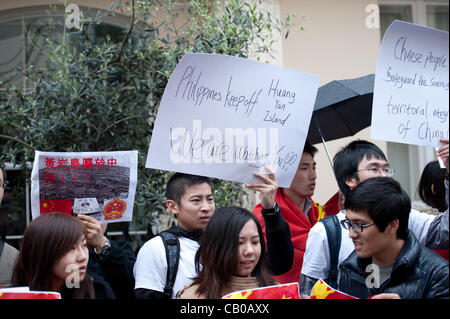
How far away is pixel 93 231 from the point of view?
2.78 m

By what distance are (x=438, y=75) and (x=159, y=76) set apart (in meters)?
2.24

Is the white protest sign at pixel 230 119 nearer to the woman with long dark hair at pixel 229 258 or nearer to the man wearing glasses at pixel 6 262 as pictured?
the woman with long dark hair at pixel 229 258

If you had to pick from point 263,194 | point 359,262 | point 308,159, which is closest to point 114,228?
point 308,159

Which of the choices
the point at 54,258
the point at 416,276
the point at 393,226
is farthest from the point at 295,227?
the point at 54,258

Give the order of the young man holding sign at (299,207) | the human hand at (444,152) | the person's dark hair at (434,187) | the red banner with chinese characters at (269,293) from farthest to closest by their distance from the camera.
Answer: the young man holding sign at (299,207), the person's dark hair at (434,187), the human hand at (444,152), the red banner with chinese characters at (269,293)

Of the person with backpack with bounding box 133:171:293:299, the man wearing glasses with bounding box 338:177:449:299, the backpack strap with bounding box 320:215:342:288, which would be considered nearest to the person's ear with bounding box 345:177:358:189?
the backpack strap with bounding box 320:215:342:288

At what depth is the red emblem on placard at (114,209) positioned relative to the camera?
2857 mm

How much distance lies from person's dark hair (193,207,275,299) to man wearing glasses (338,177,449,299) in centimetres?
41

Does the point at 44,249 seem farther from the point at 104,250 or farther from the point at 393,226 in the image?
the point at 393,226

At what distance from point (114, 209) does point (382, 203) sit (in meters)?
1.22

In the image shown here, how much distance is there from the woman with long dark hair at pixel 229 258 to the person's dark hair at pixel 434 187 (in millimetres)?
1074

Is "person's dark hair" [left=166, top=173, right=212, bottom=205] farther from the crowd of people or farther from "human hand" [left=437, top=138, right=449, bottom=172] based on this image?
"human hand" [left=437, top=138, right=449, bottom=172]

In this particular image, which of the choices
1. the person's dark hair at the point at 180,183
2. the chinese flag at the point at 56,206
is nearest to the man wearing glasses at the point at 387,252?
the person's dark hair at the point at 180,183

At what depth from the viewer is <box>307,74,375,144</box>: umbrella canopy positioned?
356 cm
